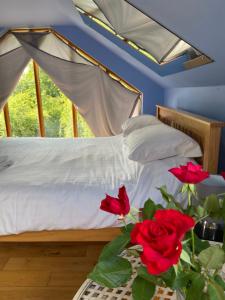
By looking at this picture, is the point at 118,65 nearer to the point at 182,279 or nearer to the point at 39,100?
the point at 39,100

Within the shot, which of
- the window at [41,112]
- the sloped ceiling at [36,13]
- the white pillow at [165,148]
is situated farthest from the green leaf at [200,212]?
the window at [41,112]

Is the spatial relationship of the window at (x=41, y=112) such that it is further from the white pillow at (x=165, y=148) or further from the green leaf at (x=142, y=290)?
the green leaf at (x=142, y=290)

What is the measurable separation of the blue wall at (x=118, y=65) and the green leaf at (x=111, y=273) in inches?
128

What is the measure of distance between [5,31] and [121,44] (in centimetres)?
185

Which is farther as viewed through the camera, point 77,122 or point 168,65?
point 77,122

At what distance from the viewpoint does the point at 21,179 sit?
5.25 ft

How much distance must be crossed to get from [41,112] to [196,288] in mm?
3839

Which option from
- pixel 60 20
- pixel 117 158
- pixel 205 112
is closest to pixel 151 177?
pixel 117 158

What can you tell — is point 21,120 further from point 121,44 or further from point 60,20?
point 121,44

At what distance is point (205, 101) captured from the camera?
1940 mm

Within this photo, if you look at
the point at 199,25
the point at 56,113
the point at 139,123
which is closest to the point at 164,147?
the point at 199,25

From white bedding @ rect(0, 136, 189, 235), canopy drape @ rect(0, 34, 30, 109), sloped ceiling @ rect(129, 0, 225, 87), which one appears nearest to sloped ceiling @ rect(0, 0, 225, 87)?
sloped ceiling @ rect(129, 0, 225, 87)

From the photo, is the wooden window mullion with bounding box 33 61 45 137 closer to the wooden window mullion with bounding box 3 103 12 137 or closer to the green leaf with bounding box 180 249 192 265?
the wooden window mullion with bounding box 3 103 12 137

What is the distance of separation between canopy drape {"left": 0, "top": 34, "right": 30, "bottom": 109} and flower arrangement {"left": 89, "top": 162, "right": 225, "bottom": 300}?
11.6 feet
